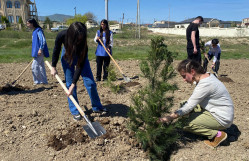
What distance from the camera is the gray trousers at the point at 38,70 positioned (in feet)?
17.8

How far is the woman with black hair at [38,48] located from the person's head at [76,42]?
2.38 m

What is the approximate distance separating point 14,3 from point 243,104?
178 ft

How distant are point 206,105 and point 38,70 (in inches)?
172

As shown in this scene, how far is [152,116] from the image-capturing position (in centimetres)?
249

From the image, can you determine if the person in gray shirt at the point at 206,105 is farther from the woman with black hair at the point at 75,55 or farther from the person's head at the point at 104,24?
the person's head at the point at 104,24

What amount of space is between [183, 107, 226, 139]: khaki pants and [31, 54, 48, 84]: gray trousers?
4.14 m

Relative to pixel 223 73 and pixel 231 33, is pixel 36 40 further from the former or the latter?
pixel 231 33

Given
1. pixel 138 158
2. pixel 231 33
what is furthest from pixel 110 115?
pixel 231 33

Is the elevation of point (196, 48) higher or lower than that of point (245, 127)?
higher

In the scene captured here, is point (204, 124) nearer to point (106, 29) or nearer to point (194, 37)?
point (194, 37)

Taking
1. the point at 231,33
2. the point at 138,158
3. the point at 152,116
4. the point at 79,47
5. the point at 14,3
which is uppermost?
the point at 14,3

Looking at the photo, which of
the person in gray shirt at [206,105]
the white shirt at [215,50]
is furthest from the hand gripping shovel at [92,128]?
the white shirt at [215,50]

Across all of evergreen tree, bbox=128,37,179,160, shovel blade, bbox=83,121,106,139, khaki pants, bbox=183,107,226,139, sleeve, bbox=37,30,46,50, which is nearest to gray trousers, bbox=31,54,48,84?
sleeve, bbox=37,30,46,50

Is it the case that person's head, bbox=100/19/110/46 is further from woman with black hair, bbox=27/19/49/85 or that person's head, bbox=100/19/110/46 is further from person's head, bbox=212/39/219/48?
person's head, bbox=212/39/219/48
